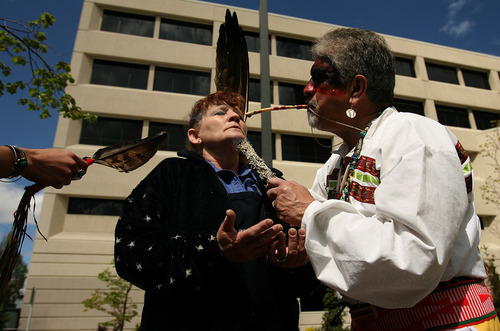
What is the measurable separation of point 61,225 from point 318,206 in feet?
48.0

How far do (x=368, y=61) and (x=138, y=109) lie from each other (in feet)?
48.9

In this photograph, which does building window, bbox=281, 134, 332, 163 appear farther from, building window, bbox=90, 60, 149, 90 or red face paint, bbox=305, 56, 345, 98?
red face paint, bbox=305, 56, 345, 98

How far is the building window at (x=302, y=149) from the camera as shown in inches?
658

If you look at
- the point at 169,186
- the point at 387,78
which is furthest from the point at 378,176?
the point at 169,186

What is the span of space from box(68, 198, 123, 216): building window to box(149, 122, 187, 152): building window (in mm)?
3457

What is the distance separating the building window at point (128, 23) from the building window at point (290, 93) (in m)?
7.90

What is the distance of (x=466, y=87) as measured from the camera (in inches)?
819

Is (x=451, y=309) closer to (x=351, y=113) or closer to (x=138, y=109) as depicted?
(x=351, y=113)

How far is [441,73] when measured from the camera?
2134 cm

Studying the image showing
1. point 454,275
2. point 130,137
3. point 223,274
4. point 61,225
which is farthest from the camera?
point 130,137

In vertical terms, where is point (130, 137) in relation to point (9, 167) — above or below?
above

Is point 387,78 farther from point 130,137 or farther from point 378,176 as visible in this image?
point 130,137

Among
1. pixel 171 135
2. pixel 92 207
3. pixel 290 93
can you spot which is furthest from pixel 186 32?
pixel 92 207

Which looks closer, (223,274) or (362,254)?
(362,254)
